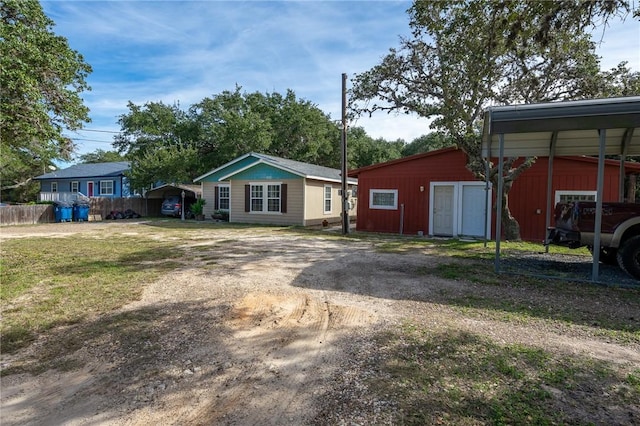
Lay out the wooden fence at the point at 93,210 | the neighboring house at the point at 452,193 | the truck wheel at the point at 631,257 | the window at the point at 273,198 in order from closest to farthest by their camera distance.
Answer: the truck wheel at the point at 631,257 → the neighboring house at the point at 452,193 → the window at the point at 273,198 → the wooden fence at the point at 93,210

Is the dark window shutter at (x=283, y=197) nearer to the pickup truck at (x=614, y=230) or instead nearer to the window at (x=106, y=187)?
the pickup truck at (x=614, y=230)

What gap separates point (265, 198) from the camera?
17156 mm

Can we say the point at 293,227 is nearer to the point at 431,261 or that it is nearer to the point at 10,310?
the point at 431,261

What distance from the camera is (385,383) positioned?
105 inches

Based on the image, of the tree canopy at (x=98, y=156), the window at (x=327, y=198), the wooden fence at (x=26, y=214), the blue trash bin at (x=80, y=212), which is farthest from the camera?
the tree canopy at (x=98, y=156)

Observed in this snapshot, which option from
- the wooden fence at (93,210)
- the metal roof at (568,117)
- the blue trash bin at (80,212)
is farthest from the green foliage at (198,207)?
the metal roof at (568,117)

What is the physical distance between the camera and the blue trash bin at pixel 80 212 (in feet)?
62.8

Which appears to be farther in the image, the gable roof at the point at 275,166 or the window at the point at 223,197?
the window at the point at 223,197

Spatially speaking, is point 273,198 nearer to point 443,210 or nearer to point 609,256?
point 443,210

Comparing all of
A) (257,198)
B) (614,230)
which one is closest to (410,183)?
(257,198)

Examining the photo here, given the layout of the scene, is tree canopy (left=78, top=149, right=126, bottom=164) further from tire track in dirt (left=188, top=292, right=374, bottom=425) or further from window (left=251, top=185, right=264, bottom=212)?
tire track in dirt (left=188, top=292, right=374, bottom=425)

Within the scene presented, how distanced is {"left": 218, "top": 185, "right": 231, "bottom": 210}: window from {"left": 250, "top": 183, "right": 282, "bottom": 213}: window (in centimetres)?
255

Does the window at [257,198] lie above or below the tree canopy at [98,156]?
below

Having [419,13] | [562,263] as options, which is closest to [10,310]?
[562,263]
